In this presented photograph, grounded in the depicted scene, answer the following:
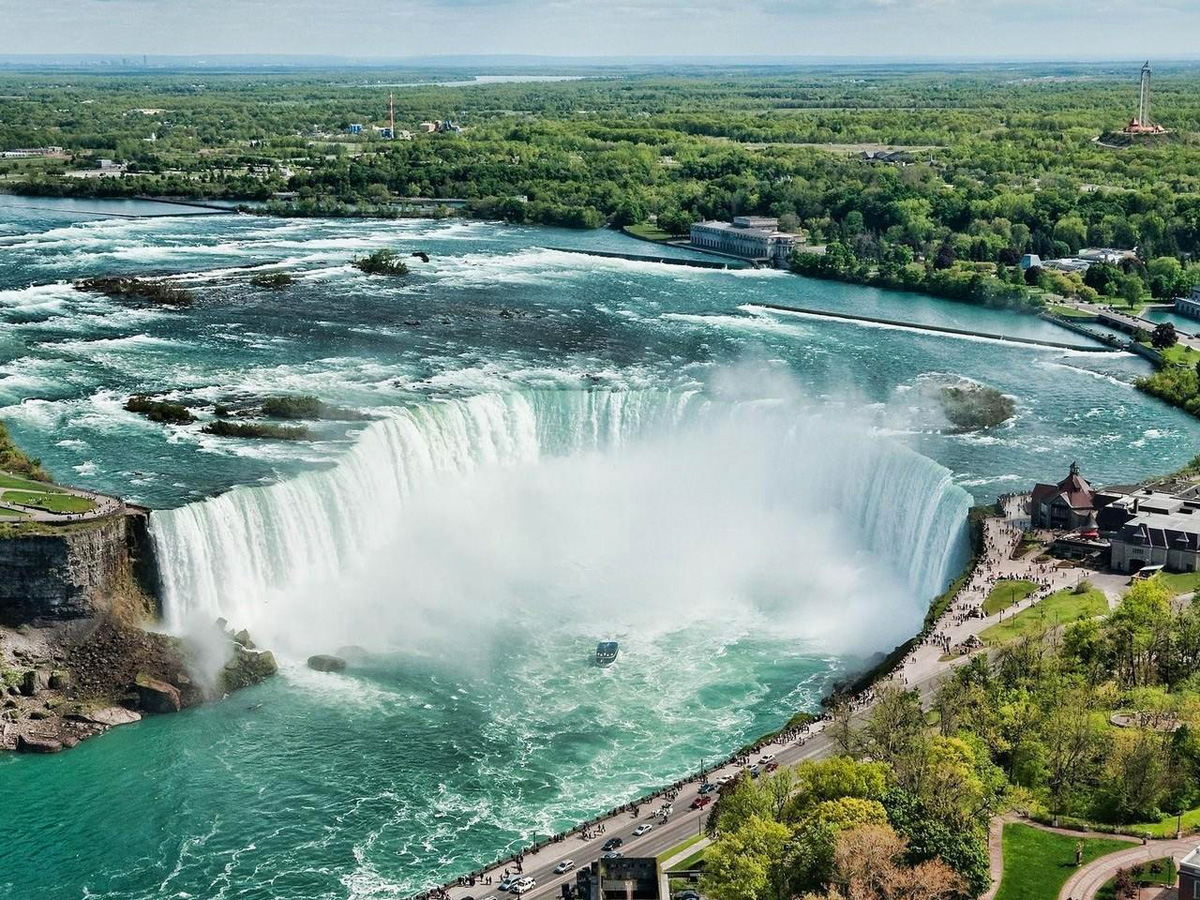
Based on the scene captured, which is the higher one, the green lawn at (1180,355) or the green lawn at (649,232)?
the green lawn at (649,232)

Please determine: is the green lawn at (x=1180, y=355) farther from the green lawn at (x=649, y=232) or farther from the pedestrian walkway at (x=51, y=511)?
the pedestrian walkway at (x=51, y=511)

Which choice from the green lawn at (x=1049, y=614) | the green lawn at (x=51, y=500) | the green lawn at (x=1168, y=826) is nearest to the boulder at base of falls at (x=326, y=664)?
the green lawn at (x=51, y=500)

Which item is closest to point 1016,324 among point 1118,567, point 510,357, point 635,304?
point 635,304

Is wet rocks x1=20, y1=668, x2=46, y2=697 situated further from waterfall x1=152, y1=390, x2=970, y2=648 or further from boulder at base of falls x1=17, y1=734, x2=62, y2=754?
waterfall x1=152, y1=390, x2=970, y2=648

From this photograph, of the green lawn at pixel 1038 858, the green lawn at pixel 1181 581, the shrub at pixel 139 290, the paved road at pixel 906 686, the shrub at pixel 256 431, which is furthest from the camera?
the shrub at pixel 139 290

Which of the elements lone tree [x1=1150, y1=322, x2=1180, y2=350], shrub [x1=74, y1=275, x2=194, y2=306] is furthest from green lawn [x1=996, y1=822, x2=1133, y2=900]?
shrub [x1=74, y1=275, x2=194, y2=306]

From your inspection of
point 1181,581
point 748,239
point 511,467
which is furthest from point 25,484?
point 748,239
